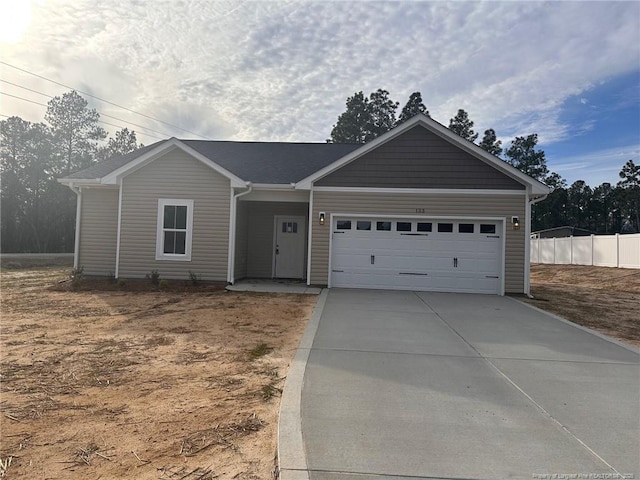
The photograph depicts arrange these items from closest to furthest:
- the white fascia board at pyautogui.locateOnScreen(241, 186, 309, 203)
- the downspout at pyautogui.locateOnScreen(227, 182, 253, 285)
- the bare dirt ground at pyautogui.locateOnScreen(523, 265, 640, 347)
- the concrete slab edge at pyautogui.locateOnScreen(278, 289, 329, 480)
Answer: the concrete slab edge at pyautogui.locateOnScreen(278, 289, 329, 480)
the bare dirt ground at pyautogui.locateOnScreen(523, 265, 640, 347)
the downspout at pyautogui.locateOnScreen(227, 182, 253, 285)
the white fascia board at pyautogui.locateOnScreen(241, 186, 309, 203)

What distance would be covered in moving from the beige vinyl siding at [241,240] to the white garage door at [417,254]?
10.0 feet

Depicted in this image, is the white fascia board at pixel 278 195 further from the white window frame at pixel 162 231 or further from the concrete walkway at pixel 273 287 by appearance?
the concrete walkway at pixel 273 287

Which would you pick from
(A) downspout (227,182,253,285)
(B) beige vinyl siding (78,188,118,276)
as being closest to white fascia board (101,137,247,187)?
(A) downspout (227,182,253,285)

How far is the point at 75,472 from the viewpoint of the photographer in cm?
290

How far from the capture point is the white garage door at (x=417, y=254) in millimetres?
12250

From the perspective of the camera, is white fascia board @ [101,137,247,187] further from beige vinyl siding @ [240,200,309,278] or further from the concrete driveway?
the concrete driveway

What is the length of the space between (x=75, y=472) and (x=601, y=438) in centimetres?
408

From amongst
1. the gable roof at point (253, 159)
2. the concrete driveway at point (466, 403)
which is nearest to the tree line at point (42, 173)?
the gable roof at point (253, 159)

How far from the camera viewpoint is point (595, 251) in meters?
24.7

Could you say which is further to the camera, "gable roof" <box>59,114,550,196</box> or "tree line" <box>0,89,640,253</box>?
"tree line" <box>0,89,640,253</box>

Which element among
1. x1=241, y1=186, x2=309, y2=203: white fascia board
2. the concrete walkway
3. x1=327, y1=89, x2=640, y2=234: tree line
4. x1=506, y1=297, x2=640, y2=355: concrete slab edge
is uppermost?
x1=327, y1=89, x2=640, y2=234: tree line

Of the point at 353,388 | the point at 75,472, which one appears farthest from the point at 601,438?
the point at 75,472

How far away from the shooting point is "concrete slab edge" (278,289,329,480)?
9.27ft

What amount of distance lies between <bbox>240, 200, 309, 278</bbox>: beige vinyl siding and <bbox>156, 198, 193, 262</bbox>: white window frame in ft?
8.52
